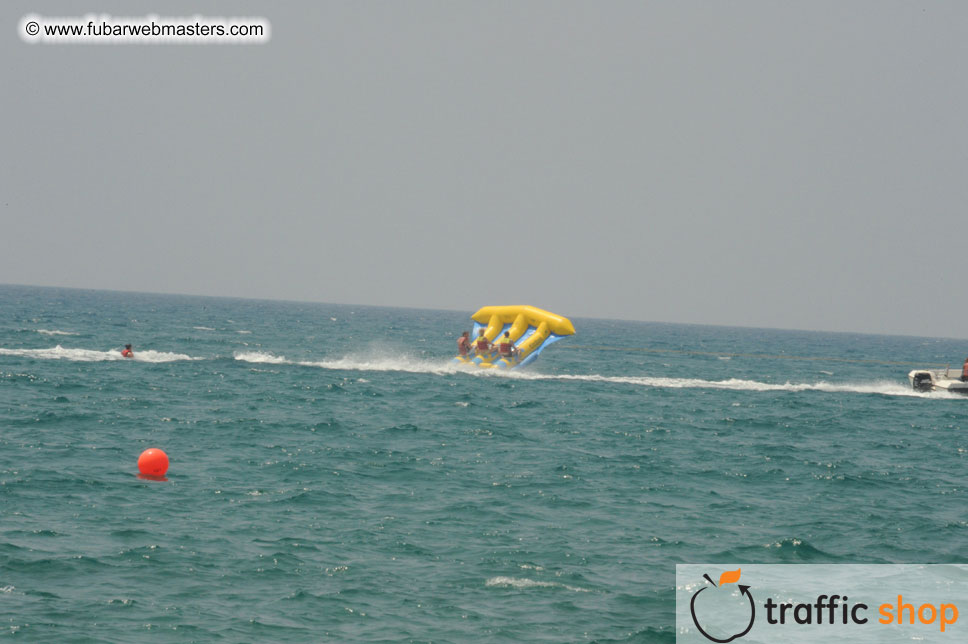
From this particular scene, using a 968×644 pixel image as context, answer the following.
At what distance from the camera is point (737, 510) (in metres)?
16.2

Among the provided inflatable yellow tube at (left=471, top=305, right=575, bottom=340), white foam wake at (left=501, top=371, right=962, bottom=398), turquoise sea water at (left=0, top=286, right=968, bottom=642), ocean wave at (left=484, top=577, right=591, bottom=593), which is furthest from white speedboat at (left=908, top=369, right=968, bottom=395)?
ocean wave at (left=484, top=577, right=591, bottom=593)

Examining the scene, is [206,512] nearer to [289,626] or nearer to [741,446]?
[289,626]

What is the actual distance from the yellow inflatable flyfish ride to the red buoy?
21.8 metres

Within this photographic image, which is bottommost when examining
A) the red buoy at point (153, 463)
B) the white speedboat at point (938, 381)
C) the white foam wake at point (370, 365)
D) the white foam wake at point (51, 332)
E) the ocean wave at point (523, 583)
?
the ocean wave at point (523, 583)

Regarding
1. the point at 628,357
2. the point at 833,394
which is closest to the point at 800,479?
the point at 833,394

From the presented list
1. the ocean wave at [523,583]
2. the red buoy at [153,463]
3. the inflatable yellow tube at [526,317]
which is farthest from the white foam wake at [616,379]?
the ocean wave at [523,583]

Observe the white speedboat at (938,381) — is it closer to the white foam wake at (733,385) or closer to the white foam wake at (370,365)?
the white foam wake at (733,385)

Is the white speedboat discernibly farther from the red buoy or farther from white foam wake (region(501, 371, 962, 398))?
the red buoy

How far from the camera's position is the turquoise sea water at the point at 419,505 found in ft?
35.6

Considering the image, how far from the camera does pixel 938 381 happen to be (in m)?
38.1

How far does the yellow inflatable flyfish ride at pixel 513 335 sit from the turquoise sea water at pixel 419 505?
3.55m

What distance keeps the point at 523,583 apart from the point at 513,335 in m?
26.0

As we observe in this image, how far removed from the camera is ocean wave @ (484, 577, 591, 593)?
11781 mm

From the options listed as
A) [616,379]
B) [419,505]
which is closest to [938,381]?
[616,379]
